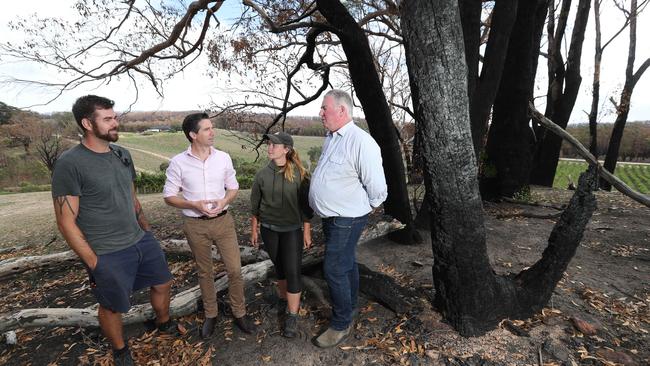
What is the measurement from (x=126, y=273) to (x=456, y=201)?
277cm

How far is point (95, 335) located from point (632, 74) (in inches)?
661

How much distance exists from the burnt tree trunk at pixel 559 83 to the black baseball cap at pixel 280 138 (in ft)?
32.0

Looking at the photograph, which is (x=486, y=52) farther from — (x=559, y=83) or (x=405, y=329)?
(x=559, y=83)

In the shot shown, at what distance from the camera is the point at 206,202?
111 inches

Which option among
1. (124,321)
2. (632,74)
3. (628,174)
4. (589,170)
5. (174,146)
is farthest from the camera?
(628,174)

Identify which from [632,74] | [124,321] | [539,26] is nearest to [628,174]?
[632,74]

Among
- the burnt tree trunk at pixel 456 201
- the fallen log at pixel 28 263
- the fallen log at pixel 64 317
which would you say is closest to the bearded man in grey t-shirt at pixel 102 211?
the fallen log at pixel 64 317

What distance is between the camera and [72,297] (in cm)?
450

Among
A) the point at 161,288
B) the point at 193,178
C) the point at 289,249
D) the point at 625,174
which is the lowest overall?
the point at 625,174

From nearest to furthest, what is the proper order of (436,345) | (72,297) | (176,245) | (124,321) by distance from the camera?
1. (436,345)
2. (124,321)
3. (72,297)
4. (176,245)

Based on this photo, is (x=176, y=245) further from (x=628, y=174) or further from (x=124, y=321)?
(x=628, y=174)

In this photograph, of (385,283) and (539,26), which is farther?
(539,26)

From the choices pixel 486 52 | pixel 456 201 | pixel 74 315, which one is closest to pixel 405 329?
pixel 456 201

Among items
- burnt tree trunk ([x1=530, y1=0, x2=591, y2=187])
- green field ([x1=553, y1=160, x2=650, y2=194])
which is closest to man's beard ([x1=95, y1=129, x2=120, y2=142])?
burnt tree trunk ([x1=530, y1=0, x2=591, y2=187])
